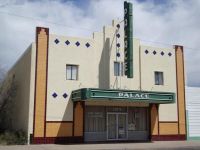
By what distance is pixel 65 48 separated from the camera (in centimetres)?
2905

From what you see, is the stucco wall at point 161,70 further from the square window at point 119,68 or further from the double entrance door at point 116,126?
the double entrance door at point 116,126

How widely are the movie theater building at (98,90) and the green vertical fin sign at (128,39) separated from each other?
0.09 m

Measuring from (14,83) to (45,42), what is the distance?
7.80 metres

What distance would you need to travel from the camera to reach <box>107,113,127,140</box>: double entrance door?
30.4m

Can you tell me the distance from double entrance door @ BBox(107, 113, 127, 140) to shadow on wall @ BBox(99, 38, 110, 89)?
2.53 meters

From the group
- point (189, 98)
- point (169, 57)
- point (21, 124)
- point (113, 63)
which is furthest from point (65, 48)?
point (189, 98)

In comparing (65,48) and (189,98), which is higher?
(65,48)

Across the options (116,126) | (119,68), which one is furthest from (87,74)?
(116,126)

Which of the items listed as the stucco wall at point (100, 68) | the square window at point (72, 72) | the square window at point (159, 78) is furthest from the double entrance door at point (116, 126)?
the square window at point (159, 78)

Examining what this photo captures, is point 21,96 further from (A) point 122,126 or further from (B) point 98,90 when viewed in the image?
(A) point 122,126

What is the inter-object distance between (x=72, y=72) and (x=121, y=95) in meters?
4.40

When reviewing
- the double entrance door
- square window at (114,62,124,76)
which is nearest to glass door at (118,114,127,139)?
the double entrance door

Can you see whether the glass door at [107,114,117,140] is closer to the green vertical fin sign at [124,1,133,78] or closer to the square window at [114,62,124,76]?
the square window at [114,62,124,76]

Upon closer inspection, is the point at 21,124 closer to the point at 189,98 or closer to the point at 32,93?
the point at 32,93
